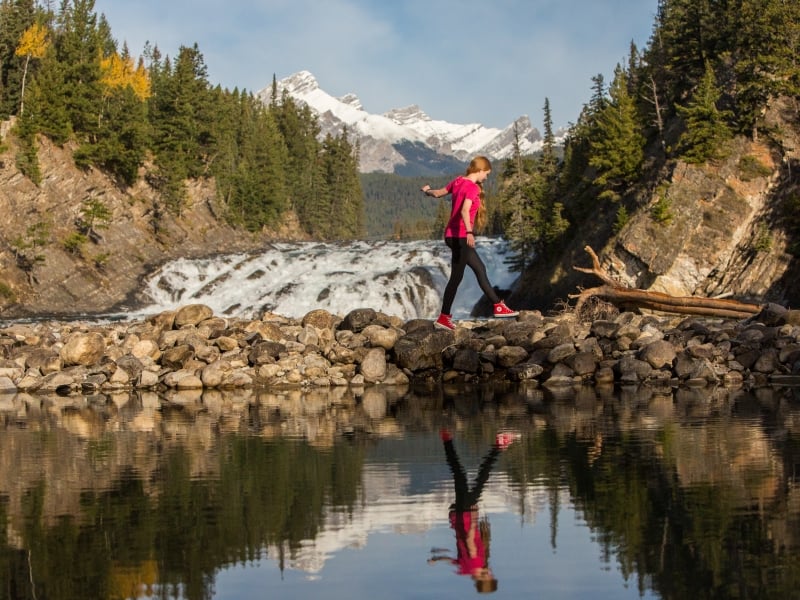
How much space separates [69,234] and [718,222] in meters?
42.8

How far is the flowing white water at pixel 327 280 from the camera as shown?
5188 centimetres

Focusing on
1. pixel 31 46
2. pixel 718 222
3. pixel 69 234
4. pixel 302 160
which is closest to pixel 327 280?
pixel 69 234

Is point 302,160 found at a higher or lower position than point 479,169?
higher

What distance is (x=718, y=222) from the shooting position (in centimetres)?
4634

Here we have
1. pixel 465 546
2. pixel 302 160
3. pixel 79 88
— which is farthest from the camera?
pixel 302 160

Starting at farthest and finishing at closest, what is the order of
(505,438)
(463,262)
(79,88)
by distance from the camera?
(79,88) < (463,262) < (505,438)

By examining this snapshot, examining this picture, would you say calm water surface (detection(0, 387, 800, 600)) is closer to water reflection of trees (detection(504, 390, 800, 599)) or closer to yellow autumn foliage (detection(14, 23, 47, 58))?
water reflection of trees (detection(504, 390, 800, 599))

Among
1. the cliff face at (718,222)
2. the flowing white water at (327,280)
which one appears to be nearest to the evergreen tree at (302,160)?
the flowing white water at (327,280)

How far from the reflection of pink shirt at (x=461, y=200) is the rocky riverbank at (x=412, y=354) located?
8.64 metres

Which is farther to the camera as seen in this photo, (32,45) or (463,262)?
(32,45)

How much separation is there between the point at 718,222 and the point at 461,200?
120 ft

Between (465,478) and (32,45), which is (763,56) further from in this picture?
(32,45)

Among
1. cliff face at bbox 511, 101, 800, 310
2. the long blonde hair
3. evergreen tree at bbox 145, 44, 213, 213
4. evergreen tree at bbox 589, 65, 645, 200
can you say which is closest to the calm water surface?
the long blonde hair

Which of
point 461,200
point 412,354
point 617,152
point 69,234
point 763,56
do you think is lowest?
point 412,354
